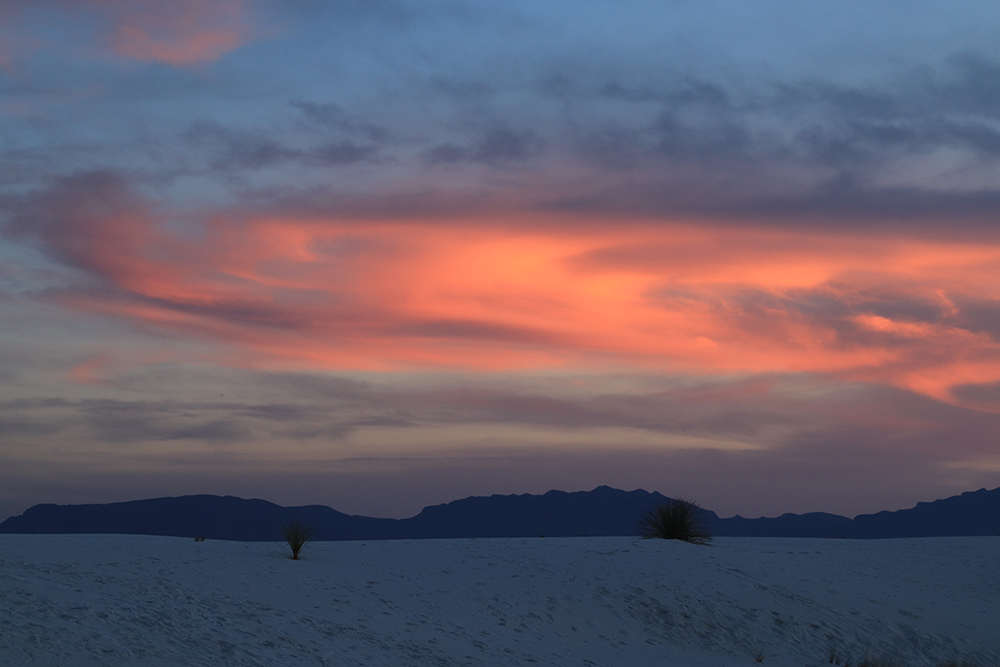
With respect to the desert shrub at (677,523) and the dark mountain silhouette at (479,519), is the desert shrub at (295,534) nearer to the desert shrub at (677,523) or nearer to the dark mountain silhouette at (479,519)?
the desert shrub at (677,523)

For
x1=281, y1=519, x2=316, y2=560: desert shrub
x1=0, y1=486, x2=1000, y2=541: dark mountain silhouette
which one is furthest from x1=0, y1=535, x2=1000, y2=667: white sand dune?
x1=0, y1=486, x2=1000, y2=541: dark mountain silhouette

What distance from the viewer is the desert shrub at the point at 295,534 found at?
62.5ft

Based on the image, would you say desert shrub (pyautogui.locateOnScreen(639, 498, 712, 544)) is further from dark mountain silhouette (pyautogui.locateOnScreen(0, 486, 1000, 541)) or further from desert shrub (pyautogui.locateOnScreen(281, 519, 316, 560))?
dark mountain silhouette (pyautogui.locateOnScreen(0, 486, 1000, 541))

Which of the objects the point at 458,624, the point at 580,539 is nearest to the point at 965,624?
the point at 580,539

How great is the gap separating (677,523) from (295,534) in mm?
11031

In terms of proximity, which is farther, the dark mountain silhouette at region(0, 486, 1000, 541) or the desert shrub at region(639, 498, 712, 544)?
the dark mountain silhouette at region(0, 486, 1000, 541)

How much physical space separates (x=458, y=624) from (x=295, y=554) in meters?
5.22

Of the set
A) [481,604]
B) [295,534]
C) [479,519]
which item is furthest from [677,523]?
[479,519]

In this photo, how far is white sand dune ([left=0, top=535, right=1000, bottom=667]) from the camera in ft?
39.0

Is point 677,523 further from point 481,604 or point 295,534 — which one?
point 295,534

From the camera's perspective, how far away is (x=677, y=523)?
24266mm

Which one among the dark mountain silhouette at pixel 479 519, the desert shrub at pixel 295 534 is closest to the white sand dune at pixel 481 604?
the desert shrub at pixel 295 534

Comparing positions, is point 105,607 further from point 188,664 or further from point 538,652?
point 538,652

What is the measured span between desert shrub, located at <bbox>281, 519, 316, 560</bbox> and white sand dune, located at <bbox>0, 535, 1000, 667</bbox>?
17.9 inches
